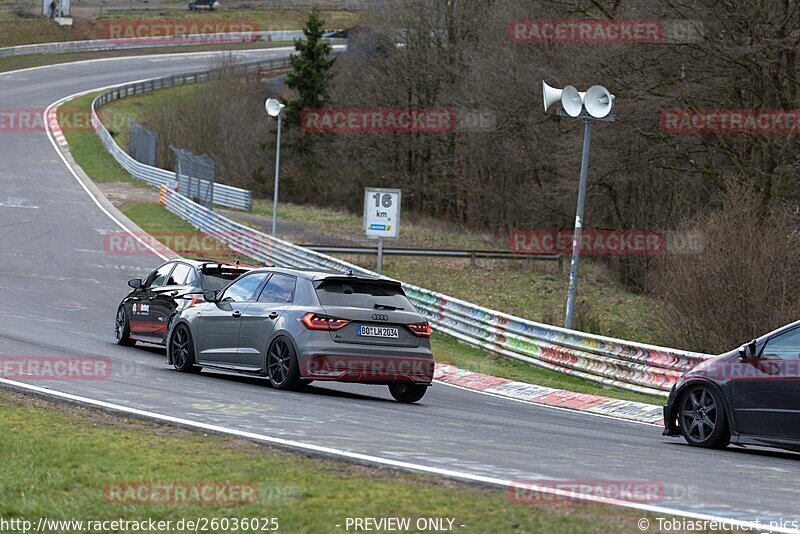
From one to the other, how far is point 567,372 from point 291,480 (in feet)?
43.6

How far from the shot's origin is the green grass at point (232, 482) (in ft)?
22.1

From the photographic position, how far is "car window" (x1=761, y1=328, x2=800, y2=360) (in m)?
11.4

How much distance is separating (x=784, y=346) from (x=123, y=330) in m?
11.2

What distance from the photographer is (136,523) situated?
693cm

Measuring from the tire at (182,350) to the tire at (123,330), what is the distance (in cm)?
297

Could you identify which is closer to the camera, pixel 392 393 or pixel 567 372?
pixel 392 393

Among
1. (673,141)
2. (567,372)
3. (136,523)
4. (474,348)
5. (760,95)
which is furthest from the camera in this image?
(673,141)

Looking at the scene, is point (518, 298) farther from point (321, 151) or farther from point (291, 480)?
point (321, 151)

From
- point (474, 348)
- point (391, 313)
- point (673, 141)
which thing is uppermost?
point (673, 141)

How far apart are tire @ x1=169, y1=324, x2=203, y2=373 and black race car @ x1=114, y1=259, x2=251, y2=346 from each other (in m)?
1.43

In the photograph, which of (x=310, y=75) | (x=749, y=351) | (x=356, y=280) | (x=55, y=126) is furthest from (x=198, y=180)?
(x=749, y=351)

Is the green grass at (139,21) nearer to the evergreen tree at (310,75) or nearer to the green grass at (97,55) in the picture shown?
the green grass at (97,55)

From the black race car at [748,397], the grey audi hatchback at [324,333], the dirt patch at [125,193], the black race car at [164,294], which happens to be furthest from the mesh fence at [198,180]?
the black race car at [748,397]

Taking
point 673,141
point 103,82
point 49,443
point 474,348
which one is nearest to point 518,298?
point 673,141
